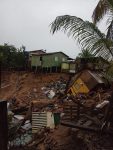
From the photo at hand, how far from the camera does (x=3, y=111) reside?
3352 mm

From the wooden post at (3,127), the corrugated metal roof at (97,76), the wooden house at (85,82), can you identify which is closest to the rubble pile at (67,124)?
the wooden house at (85,82)

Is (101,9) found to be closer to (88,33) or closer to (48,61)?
(88,33)

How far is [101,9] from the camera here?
32.3 feet

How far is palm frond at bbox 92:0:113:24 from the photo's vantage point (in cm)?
929

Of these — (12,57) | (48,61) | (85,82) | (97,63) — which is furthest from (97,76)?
(12,57)

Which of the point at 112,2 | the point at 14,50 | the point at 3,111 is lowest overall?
the point at 14,50

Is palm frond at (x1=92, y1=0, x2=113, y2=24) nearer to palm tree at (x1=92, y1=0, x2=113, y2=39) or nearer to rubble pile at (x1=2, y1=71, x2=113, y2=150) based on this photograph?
palm tree at (x1=92, y1=0, x2=113, y2=39)

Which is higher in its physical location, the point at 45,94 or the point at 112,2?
the point at 112,2

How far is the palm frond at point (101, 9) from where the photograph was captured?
30.5 feet

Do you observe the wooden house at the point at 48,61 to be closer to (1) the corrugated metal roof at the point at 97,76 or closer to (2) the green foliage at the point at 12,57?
(2) the green foliage at the point at 12,57

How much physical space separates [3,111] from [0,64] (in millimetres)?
30785

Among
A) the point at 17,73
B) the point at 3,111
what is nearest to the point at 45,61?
the point at 17,73

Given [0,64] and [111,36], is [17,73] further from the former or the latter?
[111,36]

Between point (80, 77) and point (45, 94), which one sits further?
point (45, 94)
